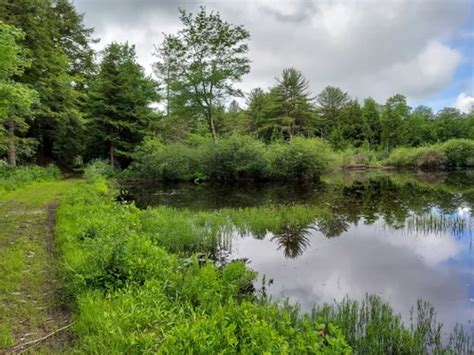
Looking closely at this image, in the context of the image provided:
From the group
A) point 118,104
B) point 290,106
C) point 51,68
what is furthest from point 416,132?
point 51,68

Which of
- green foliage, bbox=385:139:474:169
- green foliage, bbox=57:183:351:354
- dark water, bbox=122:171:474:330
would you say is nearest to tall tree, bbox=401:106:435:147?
green foliage, bbox=385:139:474:169

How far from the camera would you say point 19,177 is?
16.6m

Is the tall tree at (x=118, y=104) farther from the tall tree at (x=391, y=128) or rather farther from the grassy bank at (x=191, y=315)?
the tall tree at (x=391, y=128)

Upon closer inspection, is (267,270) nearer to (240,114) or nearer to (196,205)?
(196,205)

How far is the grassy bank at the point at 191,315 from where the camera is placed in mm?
2502

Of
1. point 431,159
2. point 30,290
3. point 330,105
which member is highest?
point 330,105

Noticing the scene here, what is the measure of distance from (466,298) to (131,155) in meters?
23.5

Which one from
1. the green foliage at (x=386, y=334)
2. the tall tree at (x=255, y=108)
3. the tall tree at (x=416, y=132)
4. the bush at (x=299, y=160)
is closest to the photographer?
the green foliage at (x=386, y=334)

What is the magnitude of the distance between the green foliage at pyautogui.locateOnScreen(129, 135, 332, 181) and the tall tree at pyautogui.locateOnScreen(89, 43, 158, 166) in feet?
6.62

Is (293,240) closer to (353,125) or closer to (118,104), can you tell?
(118,104)

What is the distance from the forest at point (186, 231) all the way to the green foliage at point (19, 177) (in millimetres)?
133

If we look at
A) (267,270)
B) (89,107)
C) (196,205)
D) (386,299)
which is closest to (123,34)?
(89,107)

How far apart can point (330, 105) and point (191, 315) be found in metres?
55.9

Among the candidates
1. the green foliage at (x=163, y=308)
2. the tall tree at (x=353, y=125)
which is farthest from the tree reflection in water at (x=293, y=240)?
the tall tree at (x=353, y=125)
